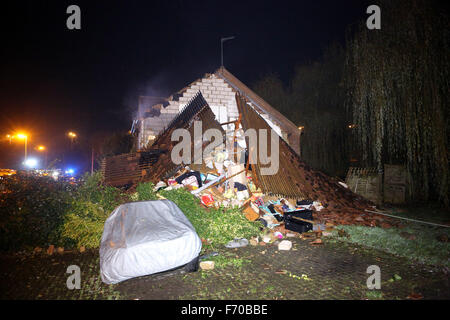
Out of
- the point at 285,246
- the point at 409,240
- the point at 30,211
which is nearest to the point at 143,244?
the point at 285,246

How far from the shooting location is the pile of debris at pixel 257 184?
23.8 feet

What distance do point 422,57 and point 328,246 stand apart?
5327 mm

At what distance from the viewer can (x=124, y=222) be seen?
409 centimetres

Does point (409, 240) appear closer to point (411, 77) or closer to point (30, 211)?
point (411, 77)

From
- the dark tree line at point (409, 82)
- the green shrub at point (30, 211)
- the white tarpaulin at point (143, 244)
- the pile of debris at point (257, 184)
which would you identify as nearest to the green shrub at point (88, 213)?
the green shrub at point (30, 211)

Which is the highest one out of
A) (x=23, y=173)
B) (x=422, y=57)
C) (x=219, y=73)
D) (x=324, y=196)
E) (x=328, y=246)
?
(x=219, y=73)

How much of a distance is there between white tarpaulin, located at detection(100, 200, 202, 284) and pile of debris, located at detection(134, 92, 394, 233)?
117 inches

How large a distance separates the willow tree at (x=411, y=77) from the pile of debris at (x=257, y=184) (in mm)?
2338

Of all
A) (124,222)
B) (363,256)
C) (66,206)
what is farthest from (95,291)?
(363,256)

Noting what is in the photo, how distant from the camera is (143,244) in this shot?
3652 millimetres

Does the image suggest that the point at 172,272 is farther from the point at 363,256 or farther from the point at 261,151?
the point at 261,151

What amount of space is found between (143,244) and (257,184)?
4945 mm

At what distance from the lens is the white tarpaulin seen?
142 inches

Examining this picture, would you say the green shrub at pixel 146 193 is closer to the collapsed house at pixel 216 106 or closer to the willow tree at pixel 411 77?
the collapsed house at pixel 216 106
